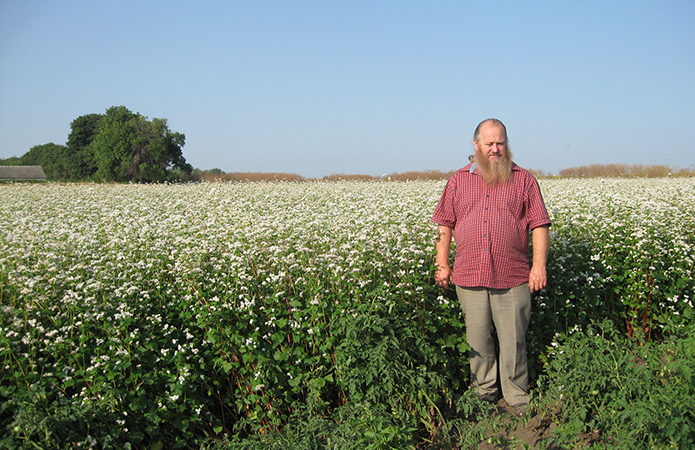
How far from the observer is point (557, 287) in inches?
165

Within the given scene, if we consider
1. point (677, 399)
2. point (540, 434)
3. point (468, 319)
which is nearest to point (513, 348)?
point (468, 319)

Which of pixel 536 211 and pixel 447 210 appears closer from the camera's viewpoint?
pixel 536 211

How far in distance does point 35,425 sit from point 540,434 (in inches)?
128

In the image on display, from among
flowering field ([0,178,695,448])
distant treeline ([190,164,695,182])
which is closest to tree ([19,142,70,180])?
distant treeline ([190,164,695,182])

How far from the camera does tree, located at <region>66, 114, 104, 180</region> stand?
52.7 metres

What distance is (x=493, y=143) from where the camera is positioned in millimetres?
3414

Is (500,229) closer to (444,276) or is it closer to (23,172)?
(444,276)

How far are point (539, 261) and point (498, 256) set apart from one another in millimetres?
318

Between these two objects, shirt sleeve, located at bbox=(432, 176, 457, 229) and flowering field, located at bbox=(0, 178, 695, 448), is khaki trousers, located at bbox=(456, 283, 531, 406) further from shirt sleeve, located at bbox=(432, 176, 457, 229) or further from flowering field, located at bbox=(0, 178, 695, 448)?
shirt sleeve, located at bbox=(432, 176, 457, 229)

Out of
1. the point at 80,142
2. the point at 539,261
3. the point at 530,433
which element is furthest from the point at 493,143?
the point at 80,142

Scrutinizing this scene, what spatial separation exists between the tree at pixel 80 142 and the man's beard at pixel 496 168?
187ft

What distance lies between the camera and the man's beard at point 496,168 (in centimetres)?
342

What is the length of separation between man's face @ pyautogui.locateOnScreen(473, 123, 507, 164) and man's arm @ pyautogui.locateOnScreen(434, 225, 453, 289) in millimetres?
695

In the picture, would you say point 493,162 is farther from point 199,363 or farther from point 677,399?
point 199,363
